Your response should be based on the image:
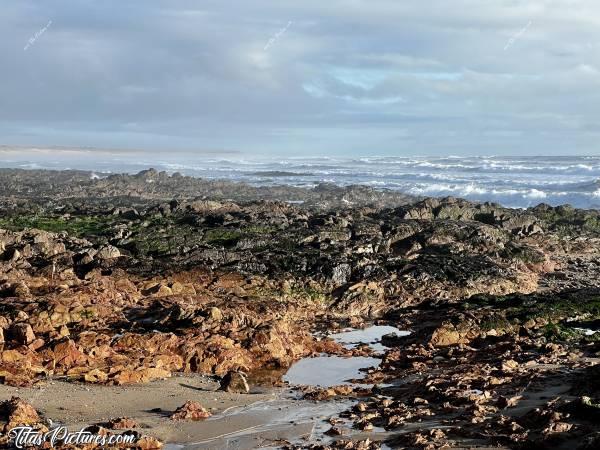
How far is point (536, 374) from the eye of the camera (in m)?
13.8

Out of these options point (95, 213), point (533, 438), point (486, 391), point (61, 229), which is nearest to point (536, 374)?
point (486, 391)

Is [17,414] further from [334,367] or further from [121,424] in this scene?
[334,367]

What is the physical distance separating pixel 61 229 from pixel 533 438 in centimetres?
2392

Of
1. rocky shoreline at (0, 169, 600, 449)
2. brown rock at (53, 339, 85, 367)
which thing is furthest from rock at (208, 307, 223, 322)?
brown rock at (53, 339, 85, 367)

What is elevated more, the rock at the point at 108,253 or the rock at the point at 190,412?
the rock at the point at 108,253

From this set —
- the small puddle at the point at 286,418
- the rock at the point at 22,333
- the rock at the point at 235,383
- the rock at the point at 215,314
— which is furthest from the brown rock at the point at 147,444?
the rock at the point at 215,314

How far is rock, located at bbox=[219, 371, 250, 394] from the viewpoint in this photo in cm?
1426

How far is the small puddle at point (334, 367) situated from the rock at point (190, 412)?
9.57 ft

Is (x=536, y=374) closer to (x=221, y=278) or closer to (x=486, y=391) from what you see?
(x=486, y=391)

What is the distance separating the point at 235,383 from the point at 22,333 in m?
5.07

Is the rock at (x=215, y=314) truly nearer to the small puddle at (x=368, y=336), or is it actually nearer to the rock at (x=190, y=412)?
the small puddle at (x=368, y=336)

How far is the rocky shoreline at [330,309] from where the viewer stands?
475 inches

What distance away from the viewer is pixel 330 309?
2173 cm

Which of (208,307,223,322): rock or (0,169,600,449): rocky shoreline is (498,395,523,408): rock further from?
(208,307,223,322): rock
